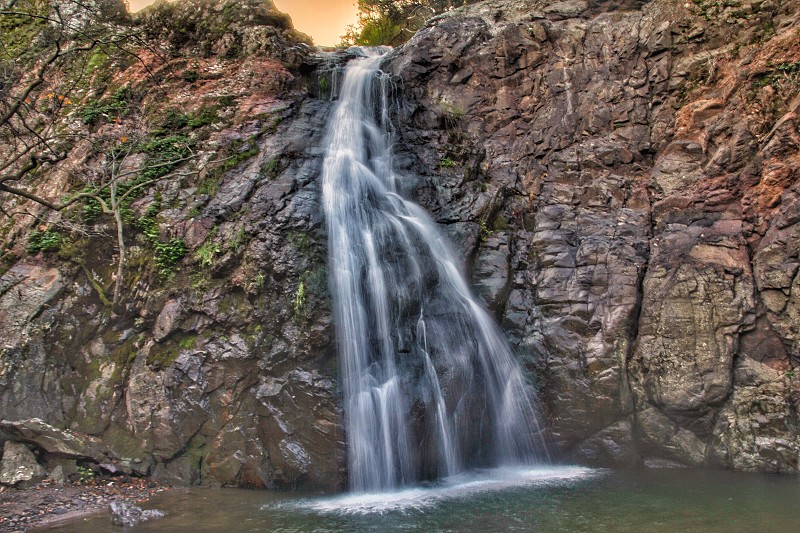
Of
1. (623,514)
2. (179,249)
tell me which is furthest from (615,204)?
(179,249)

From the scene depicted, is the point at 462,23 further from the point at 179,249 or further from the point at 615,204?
the point at 179,249

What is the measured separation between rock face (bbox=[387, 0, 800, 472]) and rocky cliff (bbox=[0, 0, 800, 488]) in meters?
0.04

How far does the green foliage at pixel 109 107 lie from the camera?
1240 cm

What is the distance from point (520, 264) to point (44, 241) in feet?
30.4

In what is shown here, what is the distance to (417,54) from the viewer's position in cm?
1416

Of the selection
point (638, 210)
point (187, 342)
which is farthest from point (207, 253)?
point (638, 210)

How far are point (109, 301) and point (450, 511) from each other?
7062 millimetres

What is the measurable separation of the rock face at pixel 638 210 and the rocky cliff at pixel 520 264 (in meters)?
0.04

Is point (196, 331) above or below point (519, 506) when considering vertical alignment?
above

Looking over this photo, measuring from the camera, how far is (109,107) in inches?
492

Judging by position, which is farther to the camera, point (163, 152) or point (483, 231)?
point (163, 152)

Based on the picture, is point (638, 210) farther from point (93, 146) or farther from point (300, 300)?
point (93, 146)

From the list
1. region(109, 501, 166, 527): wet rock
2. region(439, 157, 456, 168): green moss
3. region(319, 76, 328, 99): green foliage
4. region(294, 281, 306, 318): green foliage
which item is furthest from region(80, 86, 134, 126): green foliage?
region(109, 501, 166, 527): wet rock

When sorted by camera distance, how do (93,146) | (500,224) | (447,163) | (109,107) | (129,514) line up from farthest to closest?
(109,107)
(447,163)
(500,224)
(93,146)
(129,514)
